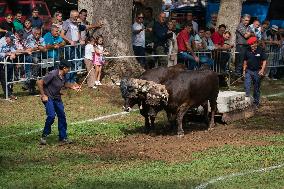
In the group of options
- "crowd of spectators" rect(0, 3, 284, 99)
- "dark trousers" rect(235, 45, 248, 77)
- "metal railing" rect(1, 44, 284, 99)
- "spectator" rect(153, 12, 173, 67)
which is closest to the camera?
"metal railing" rect(1, 44, 284, 99)

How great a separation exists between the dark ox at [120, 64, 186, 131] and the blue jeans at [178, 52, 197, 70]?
6152mm

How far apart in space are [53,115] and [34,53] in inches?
261

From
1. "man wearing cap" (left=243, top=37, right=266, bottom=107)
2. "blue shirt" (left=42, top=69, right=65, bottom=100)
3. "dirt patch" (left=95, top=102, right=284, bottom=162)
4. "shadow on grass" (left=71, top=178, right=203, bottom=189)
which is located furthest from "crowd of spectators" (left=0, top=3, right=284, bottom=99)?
"shadow on grass" (left=71, top=178, right=203, bottom=189)

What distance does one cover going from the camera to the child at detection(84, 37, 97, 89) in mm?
24384

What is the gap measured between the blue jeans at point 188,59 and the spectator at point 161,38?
2.12ft

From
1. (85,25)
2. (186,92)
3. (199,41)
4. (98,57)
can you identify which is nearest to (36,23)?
(85,25)

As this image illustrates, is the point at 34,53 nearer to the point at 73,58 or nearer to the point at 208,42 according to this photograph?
the point at 73,58

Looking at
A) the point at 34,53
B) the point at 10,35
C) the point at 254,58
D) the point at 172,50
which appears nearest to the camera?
the point at 254,58

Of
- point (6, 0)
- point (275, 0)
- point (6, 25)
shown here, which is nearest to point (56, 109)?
point (6, 25)

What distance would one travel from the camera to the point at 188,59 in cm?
2558

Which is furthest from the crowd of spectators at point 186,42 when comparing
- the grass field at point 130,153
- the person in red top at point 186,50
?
the grass field at point 130,153

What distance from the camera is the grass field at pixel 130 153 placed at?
1360 centimetres

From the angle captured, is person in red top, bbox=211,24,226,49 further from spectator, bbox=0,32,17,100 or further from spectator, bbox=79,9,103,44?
spectator, bbox=0,32,17,100

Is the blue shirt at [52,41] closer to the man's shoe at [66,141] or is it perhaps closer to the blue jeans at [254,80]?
the blue jeans at [254,80]
